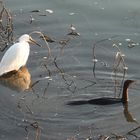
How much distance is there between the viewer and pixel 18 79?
8734 millimetres

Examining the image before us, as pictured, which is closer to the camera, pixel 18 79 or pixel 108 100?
pixel 108 100

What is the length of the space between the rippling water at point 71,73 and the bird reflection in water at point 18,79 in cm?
2

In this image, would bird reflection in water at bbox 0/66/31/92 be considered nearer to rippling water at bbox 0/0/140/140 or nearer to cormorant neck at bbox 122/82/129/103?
rippling water at bbox 0/0/140/140

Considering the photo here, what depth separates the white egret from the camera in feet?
28.4

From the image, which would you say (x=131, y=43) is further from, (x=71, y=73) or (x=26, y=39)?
(x=26, y=39)

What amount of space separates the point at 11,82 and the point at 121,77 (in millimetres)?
1755

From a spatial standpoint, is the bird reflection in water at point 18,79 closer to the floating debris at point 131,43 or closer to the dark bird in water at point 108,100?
the dark bird in water at point 108,100

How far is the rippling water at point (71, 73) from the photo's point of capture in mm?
6934

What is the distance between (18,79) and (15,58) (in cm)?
35

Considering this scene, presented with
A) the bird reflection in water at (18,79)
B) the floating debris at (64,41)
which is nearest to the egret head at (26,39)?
the floating debris at (64,41)

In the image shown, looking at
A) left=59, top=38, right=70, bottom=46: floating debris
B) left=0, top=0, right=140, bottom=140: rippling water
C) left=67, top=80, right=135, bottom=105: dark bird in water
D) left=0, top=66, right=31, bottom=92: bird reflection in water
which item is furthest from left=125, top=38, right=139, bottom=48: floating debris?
left=0, top=66, right=31, bottom=92: bird reflection in water

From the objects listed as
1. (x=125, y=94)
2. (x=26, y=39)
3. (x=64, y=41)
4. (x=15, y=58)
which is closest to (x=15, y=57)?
(x=15, y=58)

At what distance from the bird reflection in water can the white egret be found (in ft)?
0.27

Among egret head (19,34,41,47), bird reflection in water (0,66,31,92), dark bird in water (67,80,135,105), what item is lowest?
bird reflection in water (0,66,31,92)
